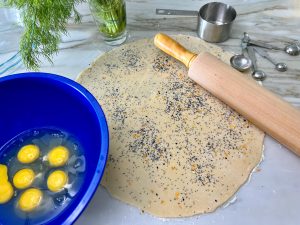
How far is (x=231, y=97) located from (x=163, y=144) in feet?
0.68

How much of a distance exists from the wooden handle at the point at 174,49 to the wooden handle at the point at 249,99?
26 mm

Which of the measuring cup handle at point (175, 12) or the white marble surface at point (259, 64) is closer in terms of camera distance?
the white marble surface at point (259, 64)

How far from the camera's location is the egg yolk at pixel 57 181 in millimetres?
787

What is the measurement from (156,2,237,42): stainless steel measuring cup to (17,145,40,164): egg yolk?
577 millimetres

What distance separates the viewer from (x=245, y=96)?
873 mm

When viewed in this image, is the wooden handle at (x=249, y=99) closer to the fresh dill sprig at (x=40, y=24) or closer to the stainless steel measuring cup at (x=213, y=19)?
the stainless steel measuring cup at (x=213, y=19)

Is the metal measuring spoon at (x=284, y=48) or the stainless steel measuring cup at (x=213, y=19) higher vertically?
the stainless steel measuring cup at (x=213, y=19)

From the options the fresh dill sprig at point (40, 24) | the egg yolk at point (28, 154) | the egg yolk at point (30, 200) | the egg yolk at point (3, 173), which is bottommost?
the egg yolk at point (30, 200)

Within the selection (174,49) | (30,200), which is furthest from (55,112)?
(174,49)

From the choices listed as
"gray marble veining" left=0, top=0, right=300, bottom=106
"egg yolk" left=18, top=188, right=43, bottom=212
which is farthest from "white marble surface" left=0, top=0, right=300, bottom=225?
"egg yolk" left=18, top=188, right=43, bottom=212

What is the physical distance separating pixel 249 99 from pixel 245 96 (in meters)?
0.01

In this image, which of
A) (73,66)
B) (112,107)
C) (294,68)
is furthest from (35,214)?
(294,68)

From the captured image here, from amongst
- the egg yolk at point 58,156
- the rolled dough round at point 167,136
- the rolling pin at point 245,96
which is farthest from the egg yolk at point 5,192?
the rolling pin at point 245,96

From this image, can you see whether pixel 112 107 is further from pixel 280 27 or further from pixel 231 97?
pixel 280 27
